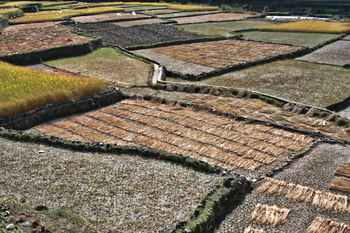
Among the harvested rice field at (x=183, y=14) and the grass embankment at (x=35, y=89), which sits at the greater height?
the harvested rice field at (x=183, y=14)

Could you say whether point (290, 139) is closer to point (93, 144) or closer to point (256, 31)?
point (93, 144)

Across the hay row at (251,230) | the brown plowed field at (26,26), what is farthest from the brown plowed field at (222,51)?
the brown plowed field at (26,26)

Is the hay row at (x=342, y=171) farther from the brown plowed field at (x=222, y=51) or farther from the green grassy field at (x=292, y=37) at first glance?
the green grassy field at (x=292, y=37)

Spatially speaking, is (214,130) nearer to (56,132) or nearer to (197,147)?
(197,147)

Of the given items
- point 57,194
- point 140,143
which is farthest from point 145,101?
point 57,194

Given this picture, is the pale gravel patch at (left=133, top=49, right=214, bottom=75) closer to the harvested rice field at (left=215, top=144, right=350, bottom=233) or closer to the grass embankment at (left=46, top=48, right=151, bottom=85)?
the grass embankment at (left=46, top=48, right=151, bottom=85)

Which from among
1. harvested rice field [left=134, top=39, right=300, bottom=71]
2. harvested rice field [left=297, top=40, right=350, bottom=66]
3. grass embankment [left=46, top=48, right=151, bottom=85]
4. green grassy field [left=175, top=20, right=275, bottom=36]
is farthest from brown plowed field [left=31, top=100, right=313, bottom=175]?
green grassy field [left=175, top=20, right=275, bottom=36]
